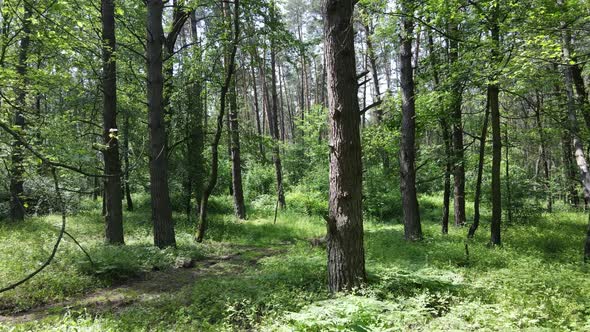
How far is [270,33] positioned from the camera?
10.4 meters

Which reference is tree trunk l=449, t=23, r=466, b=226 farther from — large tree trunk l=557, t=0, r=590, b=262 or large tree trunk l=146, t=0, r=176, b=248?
large tree trunk l=146, t=0, r=176, b=248

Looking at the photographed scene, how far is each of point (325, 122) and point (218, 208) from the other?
977 cm

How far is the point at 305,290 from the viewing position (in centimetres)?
549

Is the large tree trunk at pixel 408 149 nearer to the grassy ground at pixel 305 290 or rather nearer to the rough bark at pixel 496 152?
the grassy ground at pixel 305 290

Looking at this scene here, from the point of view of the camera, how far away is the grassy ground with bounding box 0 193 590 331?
158 inches

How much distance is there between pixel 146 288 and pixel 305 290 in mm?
3198

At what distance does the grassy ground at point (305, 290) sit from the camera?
4023mm

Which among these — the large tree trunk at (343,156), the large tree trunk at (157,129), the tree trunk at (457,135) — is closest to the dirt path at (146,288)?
the large tree trunk at (157,129)

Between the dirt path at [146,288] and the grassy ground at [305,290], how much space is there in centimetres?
4

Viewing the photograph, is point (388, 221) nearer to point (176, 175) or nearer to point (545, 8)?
point (176, 175)

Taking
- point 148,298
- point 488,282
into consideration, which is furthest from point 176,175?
point 488,282

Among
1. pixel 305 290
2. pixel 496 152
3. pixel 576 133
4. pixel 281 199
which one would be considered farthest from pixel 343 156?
pixel 281 199

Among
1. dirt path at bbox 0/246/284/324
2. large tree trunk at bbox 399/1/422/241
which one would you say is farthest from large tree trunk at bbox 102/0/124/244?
large tree trunk at bbox 399/1/422/241

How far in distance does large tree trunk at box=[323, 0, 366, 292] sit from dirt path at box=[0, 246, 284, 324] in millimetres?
3331
